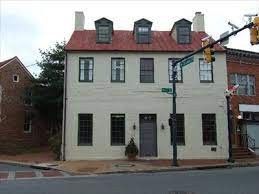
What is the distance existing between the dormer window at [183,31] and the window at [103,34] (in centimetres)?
485

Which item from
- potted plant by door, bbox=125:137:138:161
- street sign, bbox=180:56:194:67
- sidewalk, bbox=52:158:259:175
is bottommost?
sidewalk, bbox=52:158:259:175

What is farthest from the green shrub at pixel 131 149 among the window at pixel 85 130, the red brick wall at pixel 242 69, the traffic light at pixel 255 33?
the traffic light at pixel 255 33

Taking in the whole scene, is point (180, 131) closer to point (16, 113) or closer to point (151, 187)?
point (151, 187)

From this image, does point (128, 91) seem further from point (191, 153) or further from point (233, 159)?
point (233, 159)

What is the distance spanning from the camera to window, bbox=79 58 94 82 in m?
26.2

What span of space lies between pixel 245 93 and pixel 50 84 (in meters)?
15.3

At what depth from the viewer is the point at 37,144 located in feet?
116

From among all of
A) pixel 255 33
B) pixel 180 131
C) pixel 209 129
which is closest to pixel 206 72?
pixel 209 129

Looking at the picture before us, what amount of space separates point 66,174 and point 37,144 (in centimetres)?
1680

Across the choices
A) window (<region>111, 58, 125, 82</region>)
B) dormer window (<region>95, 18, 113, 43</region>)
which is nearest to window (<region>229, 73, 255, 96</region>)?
window (<region>111, 58, 125, 82</region>)

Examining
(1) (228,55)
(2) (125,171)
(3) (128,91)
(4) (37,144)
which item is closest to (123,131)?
(3) (128,91)

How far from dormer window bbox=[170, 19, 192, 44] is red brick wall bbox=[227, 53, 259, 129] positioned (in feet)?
12.8

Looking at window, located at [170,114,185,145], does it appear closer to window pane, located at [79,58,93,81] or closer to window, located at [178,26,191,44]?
window, located at [178,26,191,44]

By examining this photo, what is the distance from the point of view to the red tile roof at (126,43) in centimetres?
2648
